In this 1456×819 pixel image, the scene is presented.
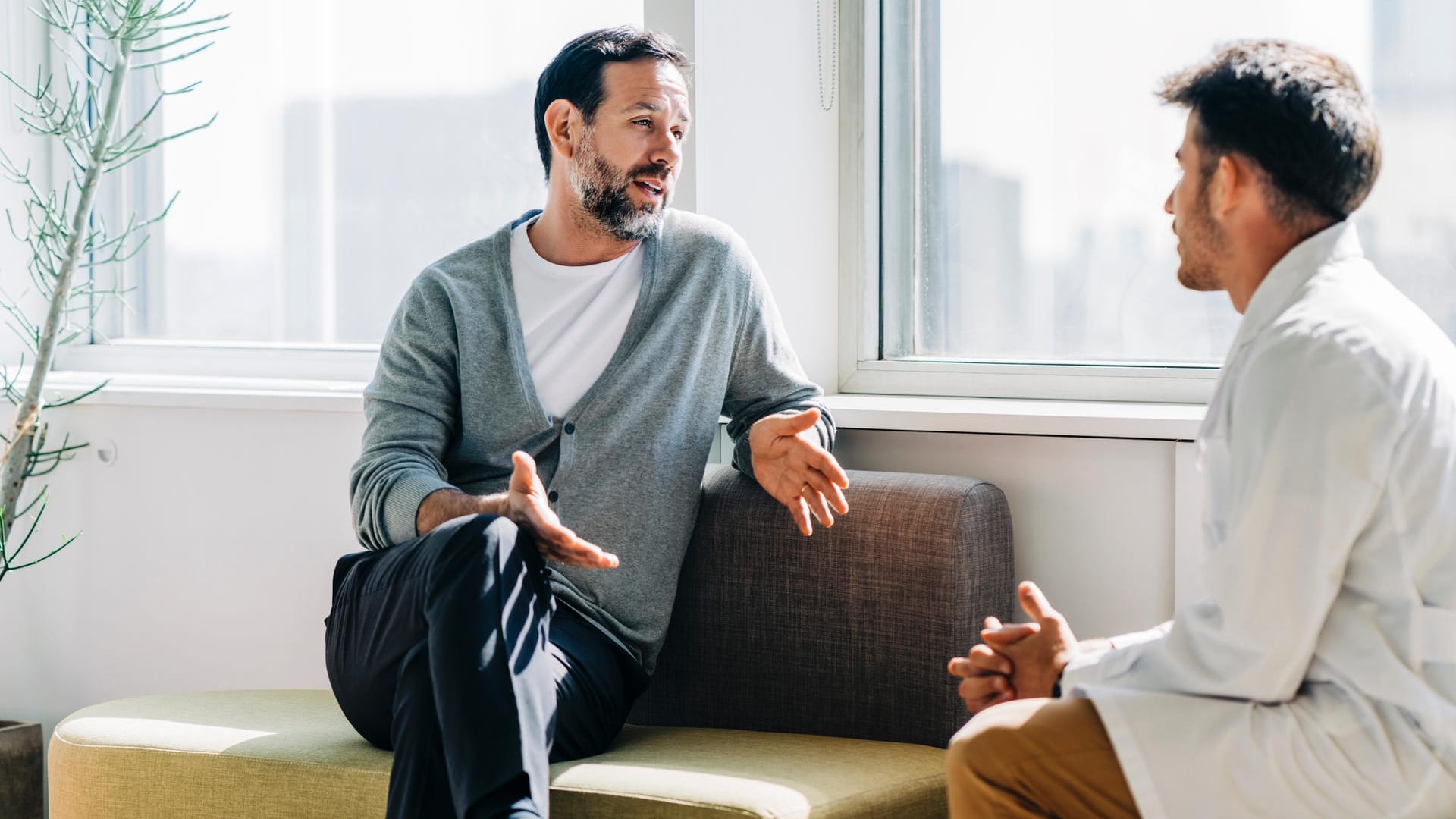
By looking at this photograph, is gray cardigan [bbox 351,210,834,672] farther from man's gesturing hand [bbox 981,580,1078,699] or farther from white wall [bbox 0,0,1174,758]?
man's gesturing hand [bbox 981,580,1078,699]

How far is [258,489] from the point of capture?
2.57 m

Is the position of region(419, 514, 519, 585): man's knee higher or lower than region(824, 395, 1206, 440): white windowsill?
lower

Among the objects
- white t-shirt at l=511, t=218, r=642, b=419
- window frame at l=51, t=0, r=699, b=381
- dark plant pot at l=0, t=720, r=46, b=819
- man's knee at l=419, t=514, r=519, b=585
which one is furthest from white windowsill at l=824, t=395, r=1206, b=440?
dark plant pot at l=0, t=720, r=46, b=819

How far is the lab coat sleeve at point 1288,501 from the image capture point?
1211mm

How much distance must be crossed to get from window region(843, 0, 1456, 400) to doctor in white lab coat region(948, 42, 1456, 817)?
33.9 inches

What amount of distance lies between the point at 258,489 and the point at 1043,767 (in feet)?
5.64

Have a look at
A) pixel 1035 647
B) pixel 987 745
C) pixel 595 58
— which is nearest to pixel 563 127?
pixel 595 58

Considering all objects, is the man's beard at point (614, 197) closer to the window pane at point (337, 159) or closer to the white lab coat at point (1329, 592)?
the window pane at point (337, 159)

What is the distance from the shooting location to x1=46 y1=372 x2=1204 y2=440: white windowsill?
2037 millimetres

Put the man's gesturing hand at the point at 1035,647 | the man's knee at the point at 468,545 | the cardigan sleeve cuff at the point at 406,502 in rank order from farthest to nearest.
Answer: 1. the cardigan sleeve cuff at the point at 406,502
2. the man's knee at the point at 468,545
3. the man's gesturing hand at the point at 1035,647

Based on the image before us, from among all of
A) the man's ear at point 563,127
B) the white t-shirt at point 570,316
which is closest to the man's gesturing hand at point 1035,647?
the white t-shirt at point 570,316

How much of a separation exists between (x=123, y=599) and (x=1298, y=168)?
225 cm

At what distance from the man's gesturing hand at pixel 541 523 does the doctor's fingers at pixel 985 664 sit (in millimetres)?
451

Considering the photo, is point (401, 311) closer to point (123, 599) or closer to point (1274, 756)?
point (123, 599)
